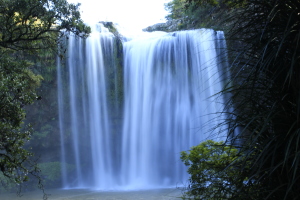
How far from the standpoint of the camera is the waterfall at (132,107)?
2145 centimetres

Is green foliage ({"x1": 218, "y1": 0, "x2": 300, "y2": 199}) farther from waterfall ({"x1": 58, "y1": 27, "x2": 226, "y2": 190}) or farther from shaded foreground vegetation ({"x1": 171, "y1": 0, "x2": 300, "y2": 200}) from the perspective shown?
waterfall ({"x1": 58, "y1": 27, "x2": 226, "y2": 190})

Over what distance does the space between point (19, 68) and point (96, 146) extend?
653 inches

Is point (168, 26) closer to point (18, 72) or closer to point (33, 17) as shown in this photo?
point (33, 17)

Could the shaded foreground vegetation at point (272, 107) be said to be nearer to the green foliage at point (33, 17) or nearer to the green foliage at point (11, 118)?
the green foliage at point (11, 118)

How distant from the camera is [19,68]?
778cm

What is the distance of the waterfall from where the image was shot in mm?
21453

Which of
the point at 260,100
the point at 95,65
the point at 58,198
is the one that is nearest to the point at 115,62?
the point at 95,65

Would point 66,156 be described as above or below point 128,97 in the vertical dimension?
below

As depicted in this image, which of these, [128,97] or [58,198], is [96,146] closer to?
[128,97]

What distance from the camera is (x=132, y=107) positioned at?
2319 cm

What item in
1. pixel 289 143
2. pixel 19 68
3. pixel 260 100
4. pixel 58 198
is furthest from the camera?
pixel 58 198

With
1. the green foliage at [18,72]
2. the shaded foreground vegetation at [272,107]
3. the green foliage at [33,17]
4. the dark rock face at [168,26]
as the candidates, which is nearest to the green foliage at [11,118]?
the green foliage at [18,72]

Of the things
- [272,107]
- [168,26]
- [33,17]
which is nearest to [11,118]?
[33,17]

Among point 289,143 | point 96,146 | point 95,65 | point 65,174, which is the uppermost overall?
point 95,65
